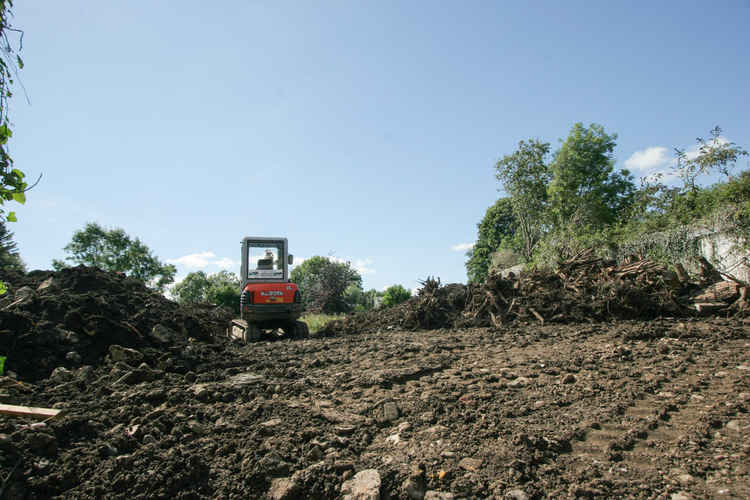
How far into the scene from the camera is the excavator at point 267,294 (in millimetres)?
10023

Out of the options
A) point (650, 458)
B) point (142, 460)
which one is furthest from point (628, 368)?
point (142, 460)

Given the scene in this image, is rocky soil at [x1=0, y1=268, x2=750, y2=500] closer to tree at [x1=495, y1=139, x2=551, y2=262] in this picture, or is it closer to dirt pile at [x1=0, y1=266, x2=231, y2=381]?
dirt pile at [x1=0, y1=266, x2=231, y2=381]

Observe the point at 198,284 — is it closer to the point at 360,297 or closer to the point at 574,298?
the point at 360,297

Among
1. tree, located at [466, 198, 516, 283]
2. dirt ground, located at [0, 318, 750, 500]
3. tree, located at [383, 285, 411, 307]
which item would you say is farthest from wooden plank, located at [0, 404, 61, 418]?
tree, located at [466, 198, 516, 283]

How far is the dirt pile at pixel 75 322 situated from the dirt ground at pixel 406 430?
0.36 m

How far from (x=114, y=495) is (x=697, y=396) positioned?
4434mm

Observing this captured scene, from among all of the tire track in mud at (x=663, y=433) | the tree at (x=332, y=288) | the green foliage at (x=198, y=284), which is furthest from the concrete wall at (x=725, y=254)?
the green foliage at (x=198, y=284)

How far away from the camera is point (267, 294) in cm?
1006

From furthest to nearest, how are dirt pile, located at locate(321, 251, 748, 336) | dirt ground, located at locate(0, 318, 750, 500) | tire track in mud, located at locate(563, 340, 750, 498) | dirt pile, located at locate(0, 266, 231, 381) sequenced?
1. dirt pile, located at locate(321, 251, 748, 336)
2. dirt pile, located at locate(0, 266, 231, 381)
3. dirt ground, located at locate(0, 318, 750, 500)
4. tire track in mud, located at locate(563, 340, 750, 498)

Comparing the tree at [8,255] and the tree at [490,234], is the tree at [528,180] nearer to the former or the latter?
the tree at [490,234]

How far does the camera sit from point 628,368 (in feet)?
14.8

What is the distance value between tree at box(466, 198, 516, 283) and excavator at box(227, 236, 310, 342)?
35.8 metres

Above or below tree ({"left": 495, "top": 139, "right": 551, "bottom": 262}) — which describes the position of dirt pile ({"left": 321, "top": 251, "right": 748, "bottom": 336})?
below

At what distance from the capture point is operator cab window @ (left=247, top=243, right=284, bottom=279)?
10.8 metres
